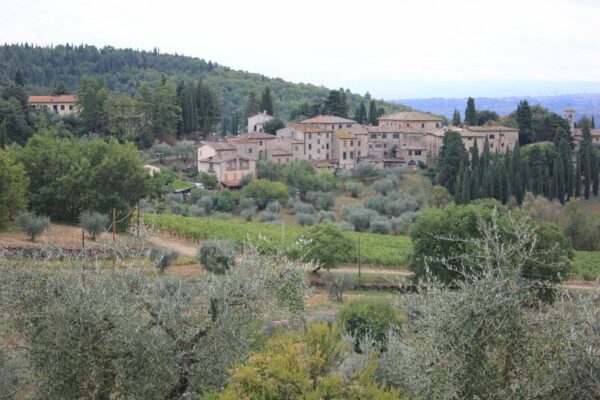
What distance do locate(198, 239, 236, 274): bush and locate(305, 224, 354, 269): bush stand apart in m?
4.02

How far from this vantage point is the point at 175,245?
36312mm

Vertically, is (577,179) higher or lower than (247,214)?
higher

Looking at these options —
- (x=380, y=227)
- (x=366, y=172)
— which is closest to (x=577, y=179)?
(x=366, y=172)

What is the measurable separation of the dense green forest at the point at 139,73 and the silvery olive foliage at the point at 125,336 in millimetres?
95410

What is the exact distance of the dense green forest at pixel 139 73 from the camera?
11994 cm

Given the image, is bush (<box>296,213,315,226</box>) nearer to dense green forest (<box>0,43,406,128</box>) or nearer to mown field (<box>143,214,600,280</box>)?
mown field (<box>143,214,600,280</box>)

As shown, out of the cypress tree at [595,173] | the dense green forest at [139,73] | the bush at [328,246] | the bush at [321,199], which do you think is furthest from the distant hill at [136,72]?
the bush at [328,246]

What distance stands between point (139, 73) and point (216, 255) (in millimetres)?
110956

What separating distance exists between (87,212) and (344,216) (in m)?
23.5

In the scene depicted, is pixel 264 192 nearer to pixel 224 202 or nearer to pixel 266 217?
pixel 224 202

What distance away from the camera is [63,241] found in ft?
99.6

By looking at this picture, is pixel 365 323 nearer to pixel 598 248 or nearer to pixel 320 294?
pixel 320 294

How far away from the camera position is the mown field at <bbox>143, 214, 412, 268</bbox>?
36.6 m

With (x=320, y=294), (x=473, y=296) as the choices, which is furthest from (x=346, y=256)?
(x=473, y=296)
